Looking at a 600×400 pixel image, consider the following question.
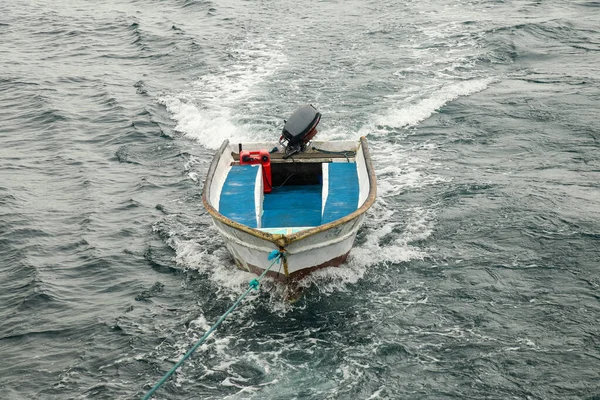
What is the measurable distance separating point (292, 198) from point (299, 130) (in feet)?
5.34

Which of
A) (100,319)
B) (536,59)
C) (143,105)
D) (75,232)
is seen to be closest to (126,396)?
(100,319)

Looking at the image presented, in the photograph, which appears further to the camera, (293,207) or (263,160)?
(263,160)

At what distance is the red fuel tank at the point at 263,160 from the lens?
15.8m

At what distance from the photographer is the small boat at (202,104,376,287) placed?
12.4 metres

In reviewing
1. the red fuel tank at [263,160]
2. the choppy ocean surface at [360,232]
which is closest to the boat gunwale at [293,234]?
the red fuel tank at [263,160]

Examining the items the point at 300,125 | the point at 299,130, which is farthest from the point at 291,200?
the point at 300,125

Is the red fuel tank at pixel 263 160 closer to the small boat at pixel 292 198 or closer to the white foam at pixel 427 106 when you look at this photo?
the small boat at pixel 292 198

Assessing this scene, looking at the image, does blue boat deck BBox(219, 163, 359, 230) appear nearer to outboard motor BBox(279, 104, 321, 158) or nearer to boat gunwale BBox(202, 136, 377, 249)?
boat gunwale BBox(202, 136, 377, 249)

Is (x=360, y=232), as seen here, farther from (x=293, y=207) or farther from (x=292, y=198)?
(x=292, y=198)

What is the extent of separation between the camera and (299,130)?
15.9 m

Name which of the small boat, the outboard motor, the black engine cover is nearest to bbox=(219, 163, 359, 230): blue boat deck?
the small boat

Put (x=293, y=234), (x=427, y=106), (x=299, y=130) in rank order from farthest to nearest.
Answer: (x=427, y=106) < (x=299, y=130) < (x=293, y=234)

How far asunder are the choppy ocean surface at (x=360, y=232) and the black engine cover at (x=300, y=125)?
260cm

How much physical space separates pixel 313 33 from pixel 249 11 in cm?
580
